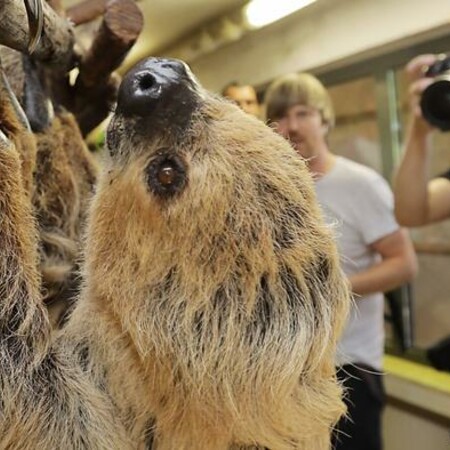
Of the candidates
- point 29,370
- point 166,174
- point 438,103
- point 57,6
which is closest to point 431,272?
point 438,103

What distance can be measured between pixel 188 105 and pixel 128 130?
8 cm

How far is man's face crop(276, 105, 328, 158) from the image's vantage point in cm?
212

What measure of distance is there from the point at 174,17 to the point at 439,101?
2.65 meters

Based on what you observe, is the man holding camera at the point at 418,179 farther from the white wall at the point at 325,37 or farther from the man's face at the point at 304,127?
the white wall at the point at 325,37

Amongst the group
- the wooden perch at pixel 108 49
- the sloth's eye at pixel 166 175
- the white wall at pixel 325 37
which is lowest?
the sloth's eye at pixel 166 175

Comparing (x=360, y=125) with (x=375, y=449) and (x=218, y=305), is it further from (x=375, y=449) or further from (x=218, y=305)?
(x=218, y=305)

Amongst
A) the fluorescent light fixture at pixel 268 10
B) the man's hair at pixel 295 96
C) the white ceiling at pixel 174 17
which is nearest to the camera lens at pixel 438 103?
the man's hair at pixel 295 96

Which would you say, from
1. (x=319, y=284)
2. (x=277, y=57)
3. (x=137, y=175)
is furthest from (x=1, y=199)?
(x=277, y=57)

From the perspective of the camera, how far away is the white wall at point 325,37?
2688 millimetres

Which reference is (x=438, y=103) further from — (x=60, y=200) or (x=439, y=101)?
(x=60, y=200)

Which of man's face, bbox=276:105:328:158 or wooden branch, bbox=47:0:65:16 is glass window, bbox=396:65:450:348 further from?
wooden branch, bbox=47:0:65:16

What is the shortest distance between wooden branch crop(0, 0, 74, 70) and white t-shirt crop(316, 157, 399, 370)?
1.14 m

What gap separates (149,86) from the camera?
73 centimetres

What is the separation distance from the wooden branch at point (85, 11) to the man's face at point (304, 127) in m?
0.99
